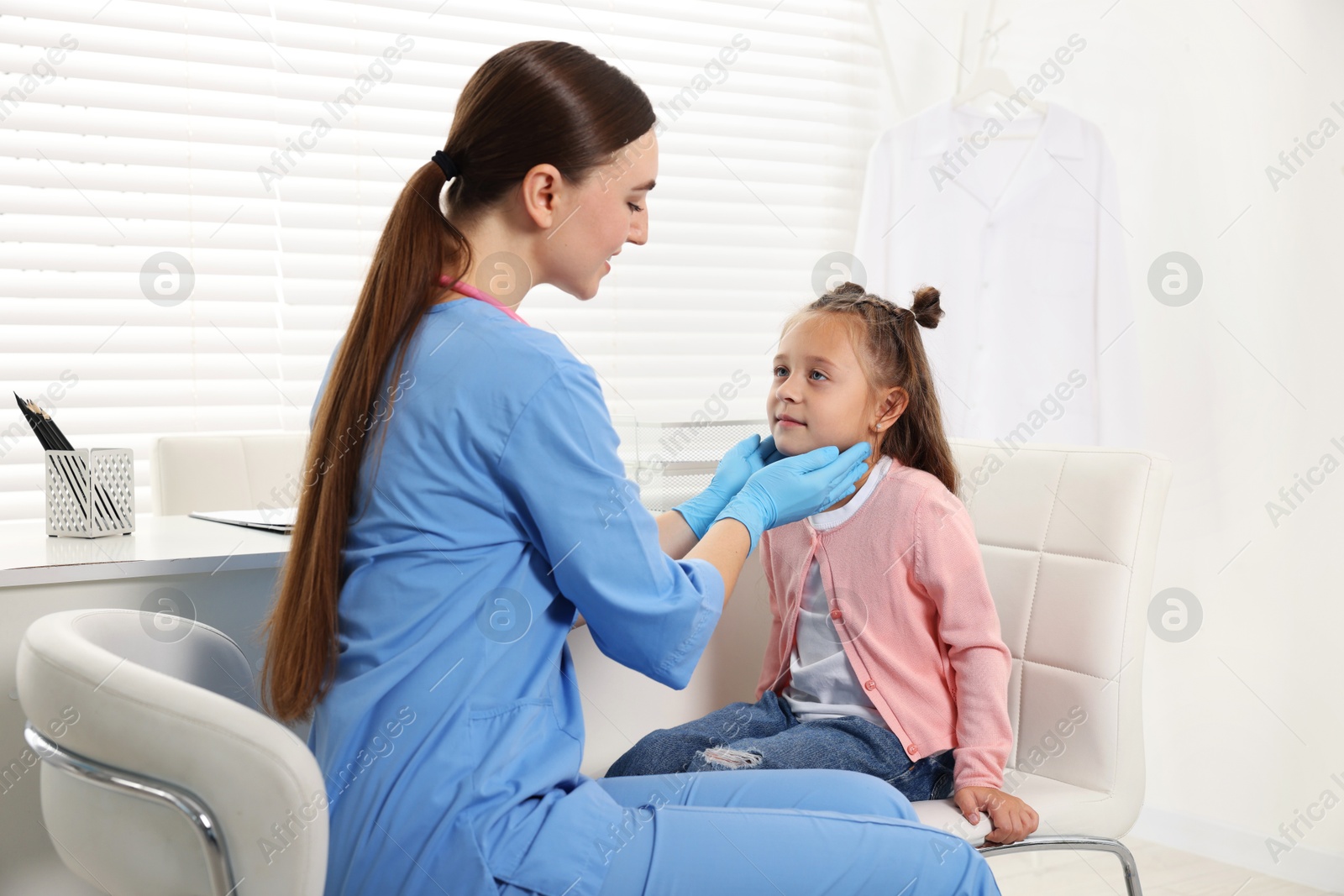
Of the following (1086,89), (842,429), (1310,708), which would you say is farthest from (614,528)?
(1086,89)

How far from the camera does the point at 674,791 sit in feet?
3.21

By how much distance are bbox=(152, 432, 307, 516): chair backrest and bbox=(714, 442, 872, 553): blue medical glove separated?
0.94 m

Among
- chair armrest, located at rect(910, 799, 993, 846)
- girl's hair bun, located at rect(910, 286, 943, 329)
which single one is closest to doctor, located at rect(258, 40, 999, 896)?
chair armrest, located at rect(910, 799, 993, 846)

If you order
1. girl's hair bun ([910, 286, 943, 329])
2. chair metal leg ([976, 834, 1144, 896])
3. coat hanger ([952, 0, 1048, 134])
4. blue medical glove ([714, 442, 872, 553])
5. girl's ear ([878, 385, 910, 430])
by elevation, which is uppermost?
coat hanger ([952, 0, 1048, 134])

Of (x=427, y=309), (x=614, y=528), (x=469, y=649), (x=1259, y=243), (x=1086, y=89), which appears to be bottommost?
(x=469, y=649)

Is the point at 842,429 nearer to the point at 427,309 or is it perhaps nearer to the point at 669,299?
the point at 427,309

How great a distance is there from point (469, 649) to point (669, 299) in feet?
6.62

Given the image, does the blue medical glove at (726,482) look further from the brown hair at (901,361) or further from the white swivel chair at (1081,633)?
the white swivel chair at (1081,633)

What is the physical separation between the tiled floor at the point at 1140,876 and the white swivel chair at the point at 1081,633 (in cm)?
78

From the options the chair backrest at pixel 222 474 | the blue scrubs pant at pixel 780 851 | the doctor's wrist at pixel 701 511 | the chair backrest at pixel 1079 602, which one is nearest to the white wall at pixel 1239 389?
the chair backrest at pixel 1079 602

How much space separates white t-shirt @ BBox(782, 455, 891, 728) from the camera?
4.31 feet

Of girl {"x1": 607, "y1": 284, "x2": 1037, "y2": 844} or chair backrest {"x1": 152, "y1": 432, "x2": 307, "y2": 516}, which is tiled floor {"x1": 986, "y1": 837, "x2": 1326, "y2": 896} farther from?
chair backrest {"x1": 152, "y1": 432, "x2": 307, "y2": 516}

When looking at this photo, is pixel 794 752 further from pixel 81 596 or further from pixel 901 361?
pixel 81 596

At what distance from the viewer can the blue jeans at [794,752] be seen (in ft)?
3.97
